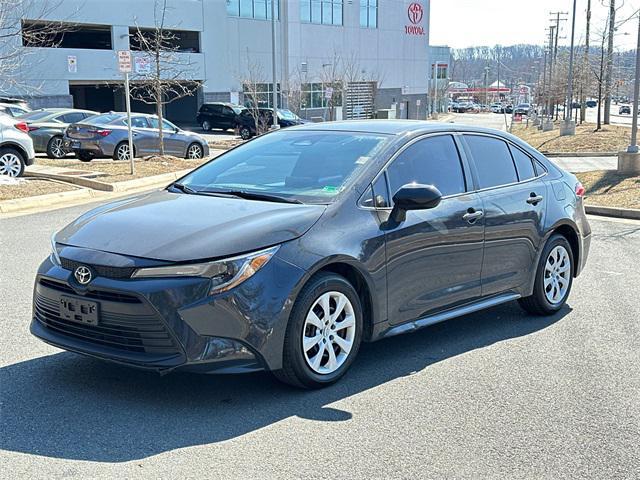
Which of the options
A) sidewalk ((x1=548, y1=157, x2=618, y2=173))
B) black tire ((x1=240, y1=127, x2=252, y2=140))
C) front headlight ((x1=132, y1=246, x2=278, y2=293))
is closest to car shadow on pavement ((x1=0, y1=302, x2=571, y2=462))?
front headlight ((x1=132, y1=246, x2=278, y2=293))

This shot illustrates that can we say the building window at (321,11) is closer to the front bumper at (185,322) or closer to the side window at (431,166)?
the side window at (431,166)

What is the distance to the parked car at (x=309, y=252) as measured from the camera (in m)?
4.30

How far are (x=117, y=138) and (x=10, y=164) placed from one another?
209 inches

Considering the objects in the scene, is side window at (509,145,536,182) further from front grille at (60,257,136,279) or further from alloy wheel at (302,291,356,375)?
front grille at (60,257,136,279)

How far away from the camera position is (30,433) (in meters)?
4.07

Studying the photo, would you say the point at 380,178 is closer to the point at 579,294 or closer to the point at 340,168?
the point at 340,168

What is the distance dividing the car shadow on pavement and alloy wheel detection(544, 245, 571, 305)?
1485 mm

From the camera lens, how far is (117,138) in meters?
20.6

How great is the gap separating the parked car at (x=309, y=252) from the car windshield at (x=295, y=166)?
0.02 metres

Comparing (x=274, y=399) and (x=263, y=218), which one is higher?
(x=263, y=218)

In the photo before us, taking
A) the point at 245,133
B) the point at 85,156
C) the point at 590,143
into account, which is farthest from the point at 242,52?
the point at 85,156

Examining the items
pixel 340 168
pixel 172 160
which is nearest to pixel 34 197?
pixel 172 160

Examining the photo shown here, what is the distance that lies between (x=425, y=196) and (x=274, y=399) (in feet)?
5.39

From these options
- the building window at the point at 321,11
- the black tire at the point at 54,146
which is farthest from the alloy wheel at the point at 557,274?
the building window at the point at 321,11
